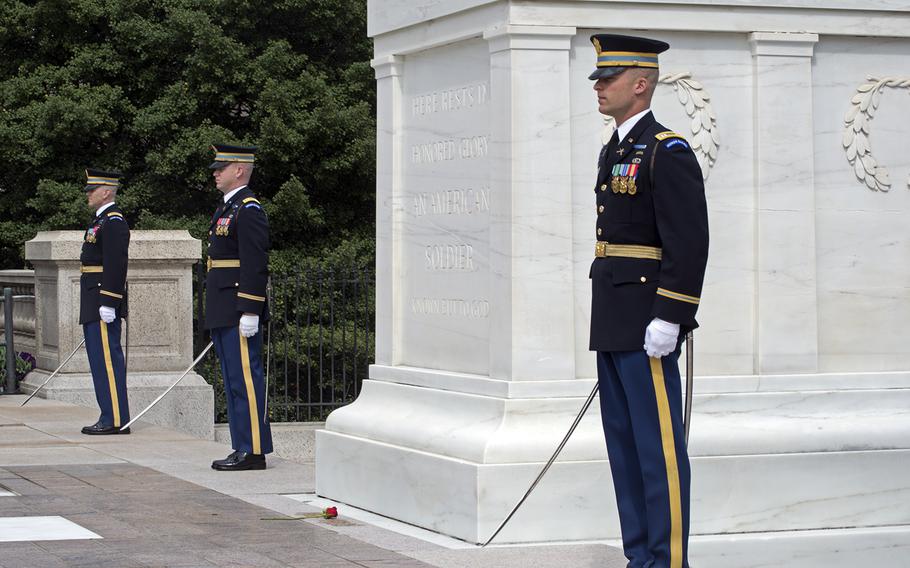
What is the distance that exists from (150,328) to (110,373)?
214cm

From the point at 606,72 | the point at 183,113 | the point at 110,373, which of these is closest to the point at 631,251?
the point at 606,72

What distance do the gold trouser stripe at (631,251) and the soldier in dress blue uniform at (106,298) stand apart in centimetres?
643

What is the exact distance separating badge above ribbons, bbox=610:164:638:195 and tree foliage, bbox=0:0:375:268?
799 inches

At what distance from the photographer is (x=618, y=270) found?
5137 millimetres

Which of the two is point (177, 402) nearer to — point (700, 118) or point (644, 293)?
point (700, 118)

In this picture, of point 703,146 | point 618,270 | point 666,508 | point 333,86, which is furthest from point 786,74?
point 333,86

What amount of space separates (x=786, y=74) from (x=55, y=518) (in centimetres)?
376

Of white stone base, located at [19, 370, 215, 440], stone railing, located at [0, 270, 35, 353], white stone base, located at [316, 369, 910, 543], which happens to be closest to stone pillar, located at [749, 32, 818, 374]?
white stone base, located at [316, 369, 910, 543]

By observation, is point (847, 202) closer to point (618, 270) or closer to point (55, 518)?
point (618, 270)

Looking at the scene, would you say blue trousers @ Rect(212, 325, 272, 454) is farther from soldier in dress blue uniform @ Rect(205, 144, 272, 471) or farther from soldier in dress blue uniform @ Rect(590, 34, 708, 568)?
soldier in dress blue uniform @ Rect(590, 34, 708, 568)

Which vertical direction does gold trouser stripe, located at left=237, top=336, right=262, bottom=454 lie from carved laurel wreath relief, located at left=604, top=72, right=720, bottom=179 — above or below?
below

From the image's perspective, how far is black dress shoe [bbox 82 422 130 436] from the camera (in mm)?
10946

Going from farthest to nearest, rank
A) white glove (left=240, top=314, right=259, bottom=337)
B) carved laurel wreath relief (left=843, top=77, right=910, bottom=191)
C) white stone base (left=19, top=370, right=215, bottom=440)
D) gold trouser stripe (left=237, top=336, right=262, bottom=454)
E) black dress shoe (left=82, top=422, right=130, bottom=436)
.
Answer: white stone base (left=19, top=370, right=215, bottom=440) < black dress shoe (left=82, top=422, right=130, bottom=436) < gold trouser stripe (left=237, top=336, right=262, bottom=454) < white glove (left=240, top=314, right=259, bottom=337) < carved laurel wreath relief (left=843, top=77, right=910, bottom=191)

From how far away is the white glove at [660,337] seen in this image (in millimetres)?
4895
